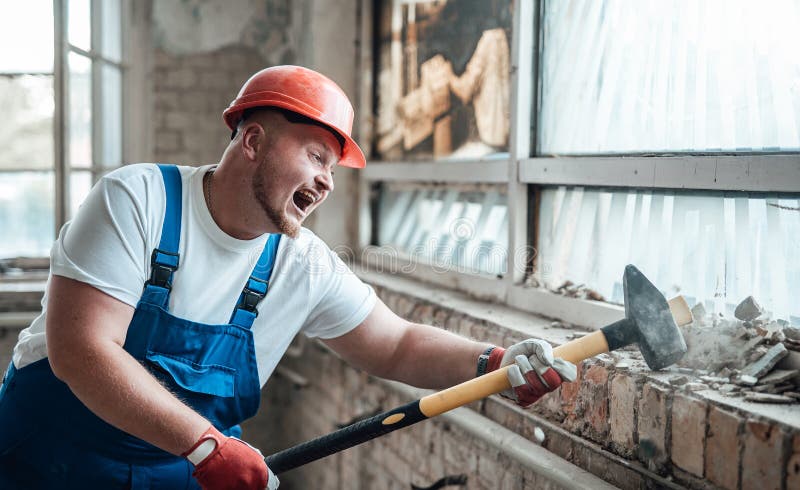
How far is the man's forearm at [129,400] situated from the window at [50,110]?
253cm

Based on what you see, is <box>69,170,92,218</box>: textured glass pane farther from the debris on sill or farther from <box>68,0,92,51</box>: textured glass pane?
the debris on sill

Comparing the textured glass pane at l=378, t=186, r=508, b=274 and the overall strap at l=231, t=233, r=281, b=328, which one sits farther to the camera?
the textured glass pane at l=378, t=186, r=508, b=274

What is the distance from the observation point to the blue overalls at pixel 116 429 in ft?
6.36

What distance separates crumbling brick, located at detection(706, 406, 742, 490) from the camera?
1.61 meters

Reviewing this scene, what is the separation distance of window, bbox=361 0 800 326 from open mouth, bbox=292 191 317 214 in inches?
37.3

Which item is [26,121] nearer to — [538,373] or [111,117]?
[111,117]

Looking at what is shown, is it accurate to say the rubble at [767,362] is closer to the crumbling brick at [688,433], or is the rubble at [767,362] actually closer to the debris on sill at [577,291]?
the crumbling brick at [688,433]

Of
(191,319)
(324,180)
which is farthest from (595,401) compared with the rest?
(191,319)

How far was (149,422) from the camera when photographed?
1747 millimetres

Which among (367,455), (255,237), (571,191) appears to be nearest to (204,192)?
(255,237)

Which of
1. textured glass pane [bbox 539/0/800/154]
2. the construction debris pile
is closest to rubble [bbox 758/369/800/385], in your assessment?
the construction debris pile

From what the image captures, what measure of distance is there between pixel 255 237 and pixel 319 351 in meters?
2.03

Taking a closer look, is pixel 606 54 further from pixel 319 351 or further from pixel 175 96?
pixel 175 96

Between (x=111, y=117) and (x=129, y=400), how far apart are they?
3.23 meters
